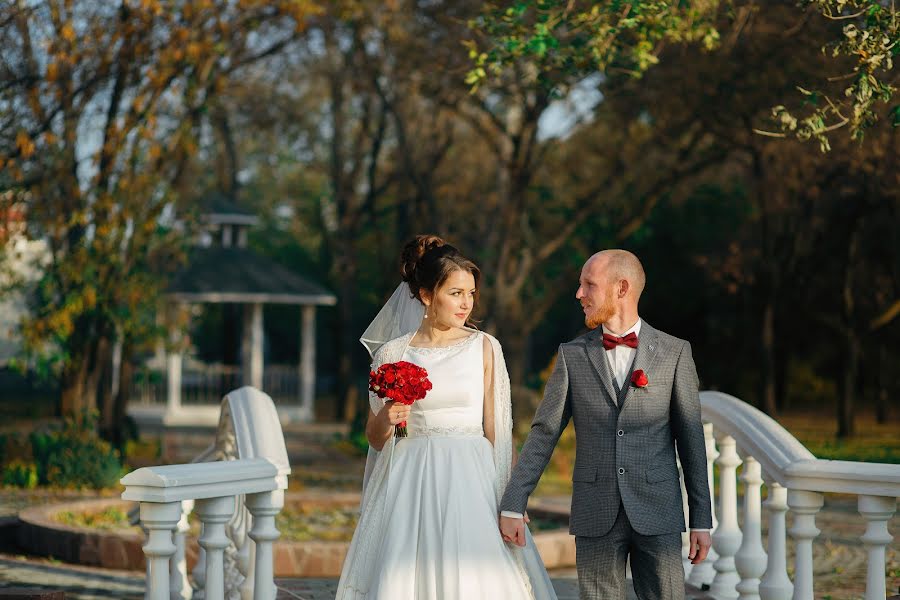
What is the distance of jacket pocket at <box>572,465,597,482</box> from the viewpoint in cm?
434

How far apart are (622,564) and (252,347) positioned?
73.3ft

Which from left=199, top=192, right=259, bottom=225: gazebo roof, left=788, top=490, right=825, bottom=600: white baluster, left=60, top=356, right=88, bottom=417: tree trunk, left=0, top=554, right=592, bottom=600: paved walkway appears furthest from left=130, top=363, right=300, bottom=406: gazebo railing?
left=788, top=490, right=825, bottom=600: white baluster

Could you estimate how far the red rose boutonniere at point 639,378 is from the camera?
13.9ft

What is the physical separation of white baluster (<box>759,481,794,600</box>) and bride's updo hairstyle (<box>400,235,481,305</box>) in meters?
1.63

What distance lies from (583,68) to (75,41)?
7.00 metres

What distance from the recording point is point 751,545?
5.95 m

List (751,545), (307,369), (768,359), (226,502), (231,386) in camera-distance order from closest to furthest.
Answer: (226,502), (751,545), (768,359), (231,386), (307,369)

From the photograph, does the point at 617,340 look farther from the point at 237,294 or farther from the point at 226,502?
the point at 237,294

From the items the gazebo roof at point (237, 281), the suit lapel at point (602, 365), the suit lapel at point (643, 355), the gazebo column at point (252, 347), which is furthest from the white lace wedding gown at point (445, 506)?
the gazebo column at point (252, 347)

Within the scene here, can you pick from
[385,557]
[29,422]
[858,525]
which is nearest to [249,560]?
[385,557]

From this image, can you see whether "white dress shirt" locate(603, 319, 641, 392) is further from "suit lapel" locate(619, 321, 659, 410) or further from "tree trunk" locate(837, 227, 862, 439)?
"tree trunk" locate(837, 227, 862, 439)

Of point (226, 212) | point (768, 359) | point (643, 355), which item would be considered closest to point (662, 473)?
point (643, 355)

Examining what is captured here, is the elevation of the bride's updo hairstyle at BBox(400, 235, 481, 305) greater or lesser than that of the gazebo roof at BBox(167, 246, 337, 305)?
lesser

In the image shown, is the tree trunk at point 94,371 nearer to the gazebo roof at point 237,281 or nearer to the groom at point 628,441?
the gazebo roof at point 237,281
